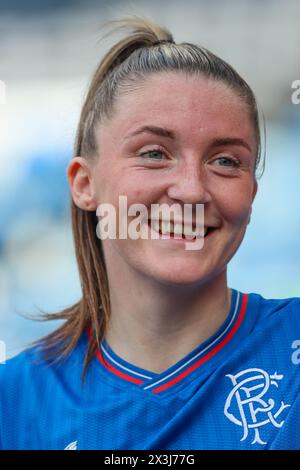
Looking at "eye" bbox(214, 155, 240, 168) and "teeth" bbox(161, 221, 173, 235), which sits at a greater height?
"eye" bbox(214, 155, 240, 168)

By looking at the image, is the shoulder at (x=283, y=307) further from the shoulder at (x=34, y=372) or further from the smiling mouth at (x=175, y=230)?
the shoulder at (x=34, y=372)

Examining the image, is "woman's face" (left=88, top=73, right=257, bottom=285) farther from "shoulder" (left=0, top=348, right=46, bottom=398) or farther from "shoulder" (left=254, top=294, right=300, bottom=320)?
"shoulder" (left=0, top=348, right=46, bottom=398)

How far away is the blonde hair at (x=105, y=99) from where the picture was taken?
964 millimetres

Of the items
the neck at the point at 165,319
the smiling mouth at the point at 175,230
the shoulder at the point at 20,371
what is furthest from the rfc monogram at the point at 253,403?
the shoulder at the point at 20,371

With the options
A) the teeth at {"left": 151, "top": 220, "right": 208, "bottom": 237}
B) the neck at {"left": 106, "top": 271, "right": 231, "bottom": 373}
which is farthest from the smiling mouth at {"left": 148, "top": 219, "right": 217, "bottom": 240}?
the neck at {"left": 106, "top": 271, "right": 231, "bottom": 373}

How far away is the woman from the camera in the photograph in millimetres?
906

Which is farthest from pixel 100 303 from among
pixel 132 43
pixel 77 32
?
pixel 77 32

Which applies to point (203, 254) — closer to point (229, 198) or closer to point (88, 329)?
point (229, 198)

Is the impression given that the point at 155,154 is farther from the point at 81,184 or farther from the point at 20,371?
the point at 20,371

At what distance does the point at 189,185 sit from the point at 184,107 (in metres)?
0.13

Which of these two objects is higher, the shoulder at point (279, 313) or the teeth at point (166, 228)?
the teeth at point (166, 228)

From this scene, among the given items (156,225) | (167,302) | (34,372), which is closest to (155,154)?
(156,225)

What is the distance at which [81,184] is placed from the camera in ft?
3.46

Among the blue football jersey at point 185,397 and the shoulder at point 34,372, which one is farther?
the shoulder at point 34,372
